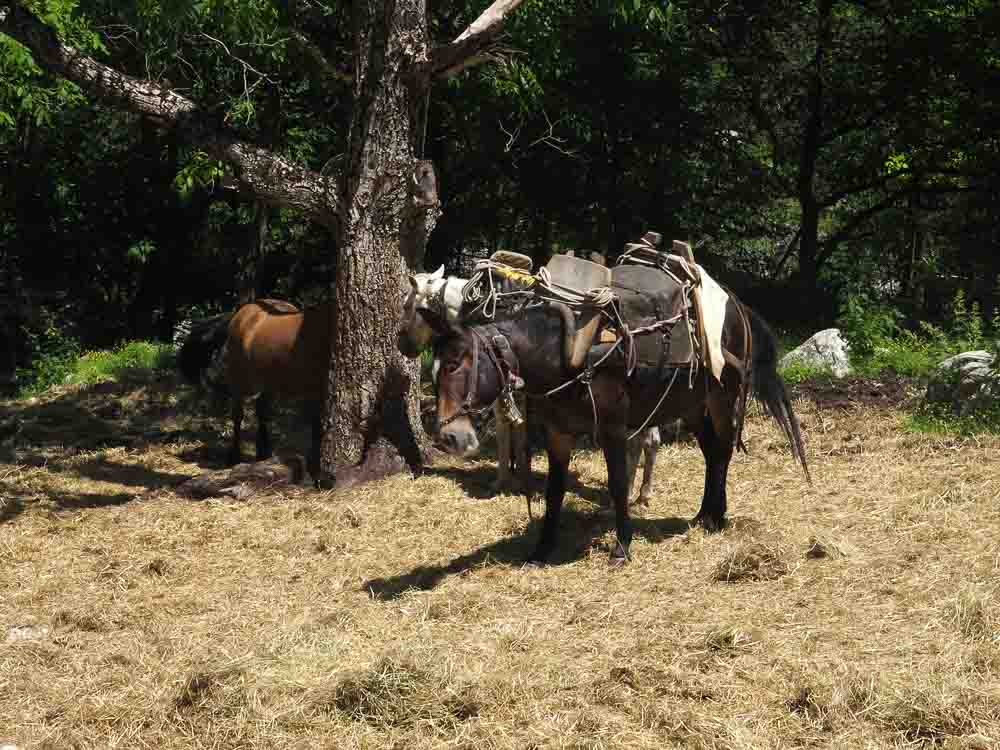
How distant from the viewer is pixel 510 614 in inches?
239

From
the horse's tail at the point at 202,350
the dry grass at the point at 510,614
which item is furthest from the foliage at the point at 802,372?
the horse's tail at the point at 202,350

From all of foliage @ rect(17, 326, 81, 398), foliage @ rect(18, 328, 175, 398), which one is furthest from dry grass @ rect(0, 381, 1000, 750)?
foliage @ rect(17, 326, 81, 398)

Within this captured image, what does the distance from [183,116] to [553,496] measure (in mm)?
4761

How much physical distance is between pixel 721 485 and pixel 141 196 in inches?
603

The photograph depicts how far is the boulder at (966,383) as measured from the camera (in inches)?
382

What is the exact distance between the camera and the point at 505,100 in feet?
48.8

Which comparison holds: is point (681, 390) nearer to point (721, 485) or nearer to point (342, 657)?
point (721, 485)

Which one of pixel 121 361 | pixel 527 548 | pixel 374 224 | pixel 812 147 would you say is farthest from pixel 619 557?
pixel 812 147

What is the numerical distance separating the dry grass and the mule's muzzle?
0.96m

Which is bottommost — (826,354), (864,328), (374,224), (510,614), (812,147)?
(510,614)

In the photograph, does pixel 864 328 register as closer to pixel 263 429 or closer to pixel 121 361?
pixel 263 429

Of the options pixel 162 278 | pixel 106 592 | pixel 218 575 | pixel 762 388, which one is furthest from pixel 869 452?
pixel 162 278

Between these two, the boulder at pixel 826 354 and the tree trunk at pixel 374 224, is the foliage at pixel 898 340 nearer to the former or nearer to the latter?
the boulder at pixel 826 354

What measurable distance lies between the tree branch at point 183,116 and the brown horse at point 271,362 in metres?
1.18
